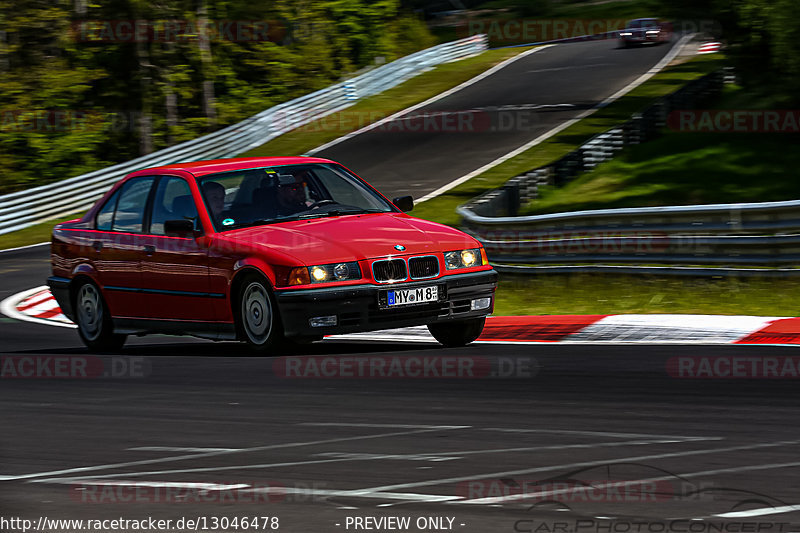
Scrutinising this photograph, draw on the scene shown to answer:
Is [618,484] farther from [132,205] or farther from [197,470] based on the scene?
[132,205]

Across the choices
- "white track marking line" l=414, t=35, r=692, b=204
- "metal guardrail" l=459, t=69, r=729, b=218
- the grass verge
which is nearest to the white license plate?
the grass verge

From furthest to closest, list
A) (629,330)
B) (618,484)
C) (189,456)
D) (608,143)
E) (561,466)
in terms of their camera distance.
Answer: (608,143), (629,330), (189,456), (561,466), (618,484)

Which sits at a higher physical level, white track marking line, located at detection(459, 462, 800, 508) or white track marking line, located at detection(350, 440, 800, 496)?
white track marking line, located at detection(459, 462, 800, 508)

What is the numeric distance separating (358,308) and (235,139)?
24.1 meters

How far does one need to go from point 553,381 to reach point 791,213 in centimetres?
484

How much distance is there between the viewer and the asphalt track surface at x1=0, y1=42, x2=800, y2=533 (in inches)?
184

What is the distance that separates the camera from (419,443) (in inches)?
238

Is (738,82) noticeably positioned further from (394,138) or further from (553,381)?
(553,381)

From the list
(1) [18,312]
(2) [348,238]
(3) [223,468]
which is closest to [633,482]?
(3) [223,468]

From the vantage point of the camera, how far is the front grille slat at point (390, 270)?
9.30 m

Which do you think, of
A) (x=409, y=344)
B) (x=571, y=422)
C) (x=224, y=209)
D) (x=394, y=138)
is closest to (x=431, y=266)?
(x=409, y=344)

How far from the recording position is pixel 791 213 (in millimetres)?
11844

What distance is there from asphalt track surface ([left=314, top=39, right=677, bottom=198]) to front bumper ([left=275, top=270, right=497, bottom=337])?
623 inches

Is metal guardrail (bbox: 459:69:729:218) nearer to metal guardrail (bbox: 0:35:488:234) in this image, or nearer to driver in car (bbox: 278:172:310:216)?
driver in car (bbox: 278:172:310:216)
